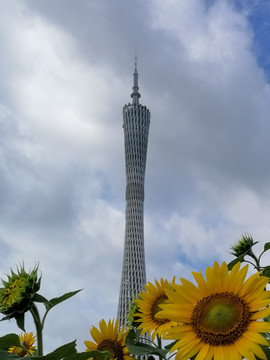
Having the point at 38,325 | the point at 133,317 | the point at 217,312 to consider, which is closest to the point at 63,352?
the point at 38,325

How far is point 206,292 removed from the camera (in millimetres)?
1159

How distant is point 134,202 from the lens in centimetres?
4447

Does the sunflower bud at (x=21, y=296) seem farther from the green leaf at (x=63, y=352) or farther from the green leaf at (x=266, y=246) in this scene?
Answer: the green leaf at (x=266, y=246)

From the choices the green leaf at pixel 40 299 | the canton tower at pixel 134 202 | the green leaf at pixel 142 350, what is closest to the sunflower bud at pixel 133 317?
the green leaf at pixel 142 350

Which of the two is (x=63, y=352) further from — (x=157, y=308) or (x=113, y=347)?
(x=157, y=308)

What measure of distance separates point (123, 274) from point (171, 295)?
140ft

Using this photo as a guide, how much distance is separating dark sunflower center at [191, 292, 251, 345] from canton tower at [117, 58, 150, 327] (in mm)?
40318

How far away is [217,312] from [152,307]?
27.1 inches

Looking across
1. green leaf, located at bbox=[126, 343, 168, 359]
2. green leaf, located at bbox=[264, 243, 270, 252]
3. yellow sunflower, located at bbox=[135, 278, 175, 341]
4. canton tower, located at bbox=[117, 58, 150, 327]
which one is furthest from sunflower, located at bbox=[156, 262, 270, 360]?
canton tower, located at bbox=[117, 58, 150, 327]

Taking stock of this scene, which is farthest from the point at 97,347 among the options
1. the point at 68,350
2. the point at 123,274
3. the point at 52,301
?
the point at 123,274

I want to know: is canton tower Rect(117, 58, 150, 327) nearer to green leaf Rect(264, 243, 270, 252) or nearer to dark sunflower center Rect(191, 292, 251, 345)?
green leaf Rect(264, 243, 270, 252)

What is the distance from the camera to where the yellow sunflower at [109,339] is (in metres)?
1.66

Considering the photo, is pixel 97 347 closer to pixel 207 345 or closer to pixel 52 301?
pixel 52 301

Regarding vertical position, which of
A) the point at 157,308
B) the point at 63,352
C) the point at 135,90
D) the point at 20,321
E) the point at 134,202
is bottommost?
the point at 63,352
